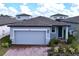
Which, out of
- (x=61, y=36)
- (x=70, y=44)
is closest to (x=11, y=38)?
(x=61, y=36)

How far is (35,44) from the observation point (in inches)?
637

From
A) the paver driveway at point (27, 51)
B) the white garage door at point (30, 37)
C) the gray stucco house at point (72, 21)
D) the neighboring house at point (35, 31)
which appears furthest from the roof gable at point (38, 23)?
the paver driveway at point (27, 51)

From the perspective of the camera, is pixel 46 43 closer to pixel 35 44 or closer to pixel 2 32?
pixel 35 44

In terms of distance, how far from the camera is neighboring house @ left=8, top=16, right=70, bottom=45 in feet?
54.4

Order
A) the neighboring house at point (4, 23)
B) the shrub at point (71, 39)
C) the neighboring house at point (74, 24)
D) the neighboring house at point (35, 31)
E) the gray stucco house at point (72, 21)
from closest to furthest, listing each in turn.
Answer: the shrub at point (71, 39) → the gray stucco house at point (72, 21) → the neighboring house at point (74, 24) → the neighboring house at point (4, 23) → the neighboring house at point (35, 31)

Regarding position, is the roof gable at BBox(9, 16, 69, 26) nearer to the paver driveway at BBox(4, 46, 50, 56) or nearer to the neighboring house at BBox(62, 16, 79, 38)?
the neighboring house at BBox(62, 16, 79, 38)

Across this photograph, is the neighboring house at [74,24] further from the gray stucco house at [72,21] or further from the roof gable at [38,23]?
the roof gable at [38,23]

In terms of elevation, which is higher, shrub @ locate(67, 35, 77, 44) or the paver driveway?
shrub @ locate(67, 35, 77, 44)

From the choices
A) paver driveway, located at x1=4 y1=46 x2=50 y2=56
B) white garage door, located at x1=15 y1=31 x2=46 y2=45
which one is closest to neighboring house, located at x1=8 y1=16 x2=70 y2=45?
white garage door, located at x1=15 y1=31 x2=46 y2=45

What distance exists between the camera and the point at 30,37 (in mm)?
16672

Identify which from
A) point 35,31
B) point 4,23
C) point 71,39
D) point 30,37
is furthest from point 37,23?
point 71,39

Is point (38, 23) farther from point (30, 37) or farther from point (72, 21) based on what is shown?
point (72, 21)

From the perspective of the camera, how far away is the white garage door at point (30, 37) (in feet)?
54.1

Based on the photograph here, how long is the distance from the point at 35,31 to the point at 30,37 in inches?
23.5
